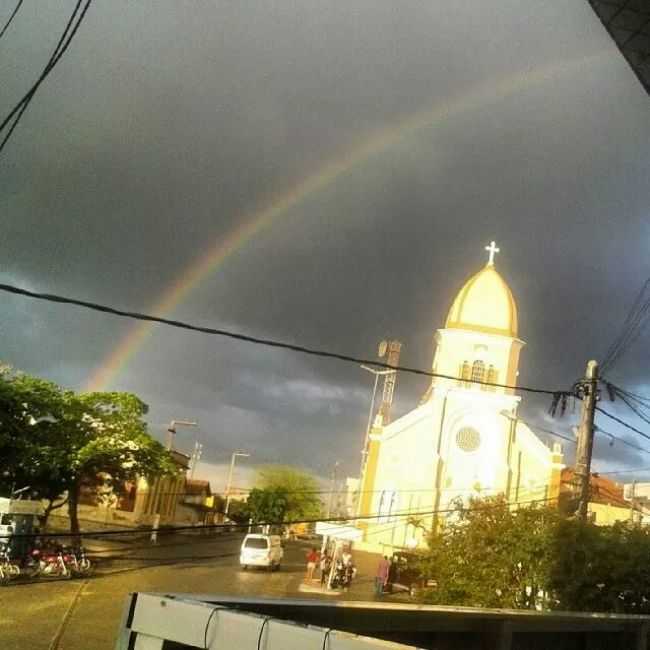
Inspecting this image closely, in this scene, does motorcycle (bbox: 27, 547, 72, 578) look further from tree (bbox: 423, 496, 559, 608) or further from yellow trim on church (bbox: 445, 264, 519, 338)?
yellow trim on church (bbox: 445, 264, 519, 338)

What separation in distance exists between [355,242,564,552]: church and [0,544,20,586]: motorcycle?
26301mm

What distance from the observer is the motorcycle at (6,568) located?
2306 cm

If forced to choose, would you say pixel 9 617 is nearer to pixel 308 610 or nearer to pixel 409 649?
pixel 308 610

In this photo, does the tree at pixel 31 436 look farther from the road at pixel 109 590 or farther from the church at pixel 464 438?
the church at pixel 464 438

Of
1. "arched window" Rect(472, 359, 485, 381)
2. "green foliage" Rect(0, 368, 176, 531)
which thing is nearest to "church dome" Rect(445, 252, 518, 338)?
"arched window" Rect(472, 359, 485, 381)

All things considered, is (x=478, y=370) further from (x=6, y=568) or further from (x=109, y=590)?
(x=6, y=568)

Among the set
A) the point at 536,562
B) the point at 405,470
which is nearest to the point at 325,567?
the point at 536,562

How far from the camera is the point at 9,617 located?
57.8 ft

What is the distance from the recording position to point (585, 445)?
16.2m

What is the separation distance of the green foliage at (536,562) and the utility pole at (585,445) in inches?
20.7

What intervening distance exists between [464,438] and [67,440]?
92.7 ft

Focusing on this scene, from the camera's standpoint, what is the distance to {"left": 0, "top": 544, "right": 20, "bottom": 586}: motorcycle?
2306 centimetres

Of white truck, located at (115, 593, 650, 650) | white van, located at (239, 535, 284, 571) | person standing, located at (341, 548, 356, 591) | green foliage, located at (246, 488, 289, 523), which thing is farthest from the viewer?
green foliage, located at (246, 488, 289, 523)

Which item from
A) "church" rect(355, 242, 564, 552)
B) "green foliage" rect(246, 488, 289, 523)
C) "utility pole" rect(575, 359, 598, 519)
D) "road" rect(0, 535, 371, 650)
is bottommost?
"road" rect(0, 535, 371, 650)
